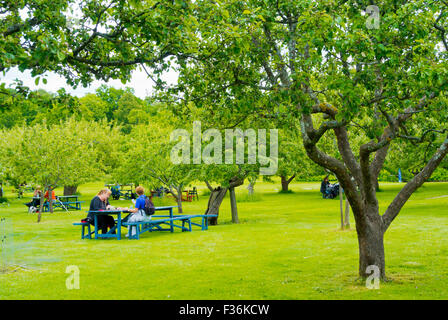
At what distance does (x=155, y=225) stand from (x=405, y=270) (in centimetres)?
1021

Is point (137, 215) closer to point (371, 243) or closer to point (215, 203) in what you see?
point (215, 203)

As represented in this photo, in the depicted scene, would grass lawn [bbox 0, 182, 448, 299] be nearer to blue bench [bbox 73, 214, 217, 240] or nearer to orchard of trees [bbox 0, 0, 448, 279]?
blue bench [bbox 73, 214, 217, 240]

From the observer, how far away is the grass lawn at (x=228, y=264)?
28.4ft

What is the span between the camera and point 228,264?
37.2ft

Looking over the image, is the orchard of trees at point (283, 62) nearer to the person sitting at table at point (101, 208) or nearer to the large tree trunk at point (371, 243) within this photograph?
the large tree trunk at point (371, 243)

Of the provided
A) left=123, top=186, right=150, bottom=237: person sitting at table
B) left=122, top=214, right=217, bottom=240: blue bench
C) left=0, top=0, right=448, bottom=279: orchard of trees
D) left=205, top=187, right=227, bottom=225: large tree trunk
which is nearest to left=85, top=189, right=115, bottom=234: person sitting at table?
left=123, top=186, right=150, bottom=237: person sitting at table

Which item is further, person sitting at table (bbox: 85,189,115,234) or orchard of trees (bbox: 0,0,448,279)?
person sitting at table (bbox: 85,189,115,234)

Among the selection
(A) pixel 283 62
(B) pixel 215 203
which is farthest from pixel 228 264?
(B) pixel 215 203

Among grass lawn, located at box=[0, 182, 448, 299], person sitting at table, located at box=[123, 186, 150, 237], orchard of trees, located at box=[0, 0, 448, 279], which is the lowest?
grass lawn, located at box=[0, 182, 448, 299]

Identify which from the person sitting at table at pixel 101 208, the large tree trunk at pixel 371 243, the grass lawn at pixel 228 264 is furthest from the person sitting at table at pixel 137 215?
the large tree trunk at pixel 371 243

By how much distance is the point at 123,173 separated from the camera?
3478cm

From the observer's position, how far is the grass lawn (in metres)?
8.66

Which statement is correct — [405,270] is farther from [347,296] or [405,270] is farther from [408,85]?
[408,85]
